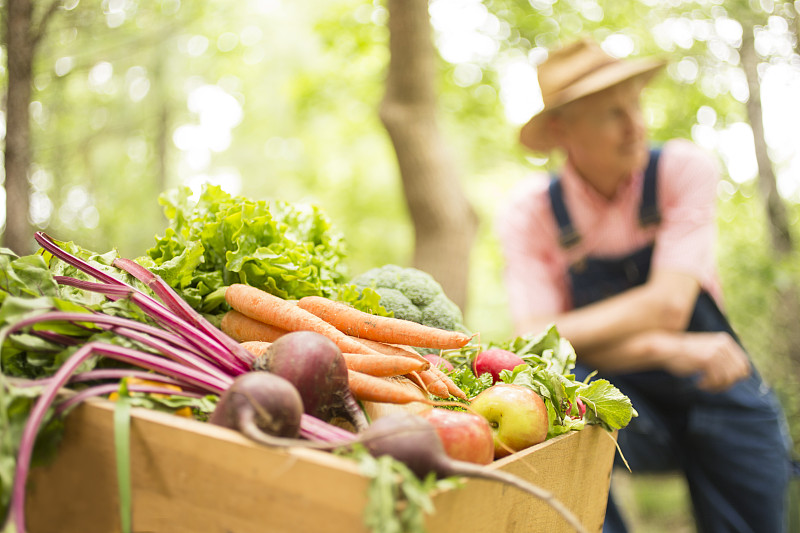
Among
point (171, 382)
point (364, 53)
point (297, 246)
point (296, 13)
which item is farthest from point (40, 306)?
point (296, 13)

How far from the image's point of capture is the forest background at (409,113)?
3.63 m

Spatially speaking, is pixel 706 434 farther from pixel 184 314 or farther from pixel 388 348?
pixel 184 314

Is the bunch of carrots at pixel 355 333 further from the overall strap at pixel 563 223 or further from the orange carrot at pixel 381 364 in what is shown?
the overall strap at pixel 563 223

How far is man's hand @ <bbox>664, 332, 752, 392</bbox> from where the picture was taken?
2338 mm

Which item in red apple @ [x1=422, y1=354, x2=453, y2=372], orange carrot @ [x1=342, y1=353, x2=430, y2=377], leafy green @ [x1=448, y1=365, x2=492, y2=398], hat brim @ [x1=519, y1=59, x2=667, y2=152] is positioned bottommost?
leafy green @ [x1=448, y1=365, x2=492, y2=398]

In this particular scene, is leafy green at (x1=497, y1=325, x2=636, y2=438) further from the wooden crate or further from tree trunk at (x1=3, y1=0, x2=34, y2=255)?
tree trunk at (x1=3, y1=0, x2=34, y2=255)

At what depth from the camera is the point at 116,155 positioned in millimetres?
10859

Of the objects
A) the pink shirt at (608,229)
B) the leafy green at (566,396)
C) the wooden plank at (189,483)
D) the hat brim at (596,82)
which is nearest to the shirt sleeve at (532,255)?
the pink shirt at (608,229)

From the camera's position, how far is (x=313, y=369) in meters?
1.02

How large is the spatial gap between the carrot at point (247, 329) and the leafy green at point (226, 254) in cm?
7

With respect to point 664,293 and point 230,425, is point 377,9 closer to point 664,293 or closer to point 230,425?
point 664,293

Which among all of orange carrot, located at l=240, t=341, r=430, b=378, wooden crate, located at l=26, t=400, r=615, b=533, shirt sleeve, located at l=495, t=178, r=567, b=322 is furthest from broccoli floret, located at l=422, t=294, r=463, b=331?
shirt sleeve, located at l=495, t=178, r=567, b=322

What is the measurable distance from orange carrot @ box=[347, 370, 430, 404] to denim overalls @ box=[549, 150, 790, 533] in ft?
4.13

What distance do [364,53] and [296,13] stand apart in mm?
6940
